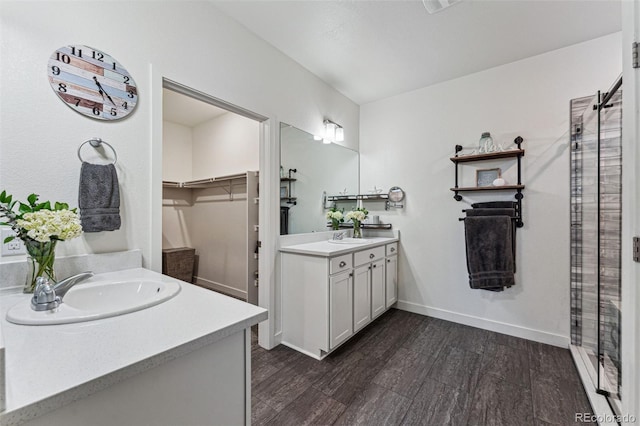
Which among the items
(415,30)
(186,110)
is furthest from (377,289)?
(186,110)

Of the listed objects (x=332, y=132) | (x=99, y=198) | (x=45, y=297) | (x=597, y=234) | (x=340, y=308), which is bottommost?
(x=340, y=308)

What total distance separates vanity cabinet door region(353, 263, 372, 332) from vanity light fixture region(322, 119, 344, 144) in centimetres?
145

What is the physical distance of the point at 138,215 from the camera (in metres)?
1.53

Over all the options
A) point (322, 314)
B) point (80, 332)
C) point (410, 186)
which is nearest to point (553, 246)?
point (410, 186)

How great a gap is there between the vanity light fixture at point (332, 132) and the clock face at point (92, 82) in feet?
6.03

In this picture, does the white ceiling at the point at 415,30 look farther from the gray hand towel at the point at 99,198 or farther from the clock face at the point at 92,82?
the gray hand towel at the point at 99,198

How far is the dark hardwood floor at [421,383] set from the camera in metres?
1.55

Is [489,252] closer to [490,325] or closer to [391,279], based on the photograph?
[490,325]

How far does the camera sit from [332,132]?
9.84ft

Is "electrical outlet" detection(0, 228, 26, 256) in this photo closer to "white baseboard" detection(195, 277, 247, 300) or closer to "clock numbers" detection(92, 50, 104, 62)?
"clock numbers" detection(92, 50, 104, 62)

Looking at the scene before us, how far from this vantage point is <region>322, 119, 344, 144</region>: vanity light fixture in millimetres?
2957

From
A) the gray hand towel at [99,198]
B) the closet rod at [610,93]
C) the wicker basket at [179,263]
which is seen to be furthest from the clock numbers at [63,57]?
the closet rod at [610,93]

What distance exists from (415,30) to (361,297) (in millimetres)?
2320

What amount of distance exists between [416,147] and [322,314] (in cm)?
218
